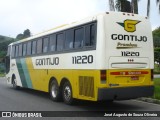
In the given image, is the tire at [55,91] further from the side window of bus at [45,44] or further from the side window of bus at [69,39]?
the side window of bus at [69,39]

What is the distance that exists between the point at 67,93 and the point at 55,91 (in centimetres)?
135

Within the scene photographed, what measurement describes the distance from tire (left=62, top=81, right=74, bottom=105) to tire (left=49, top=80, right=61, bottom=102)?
495mm

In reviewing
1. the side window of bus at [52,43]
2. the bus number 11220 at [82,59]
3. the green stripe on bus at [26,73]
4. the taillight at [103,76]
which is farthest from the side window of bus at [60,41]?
the green stripe on bus at [26,73]

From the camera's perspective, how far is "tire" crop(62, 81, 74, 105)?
13.7 m

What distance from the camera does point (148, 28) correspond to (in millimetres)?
12844

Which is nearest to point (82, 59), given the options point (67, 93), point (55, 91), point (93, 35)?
point (93, 35)

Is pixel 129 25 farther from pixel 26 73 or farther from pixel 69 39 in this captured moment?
pixel 26 73

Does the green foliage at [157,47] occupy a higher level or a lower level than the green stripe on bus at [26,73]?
higher

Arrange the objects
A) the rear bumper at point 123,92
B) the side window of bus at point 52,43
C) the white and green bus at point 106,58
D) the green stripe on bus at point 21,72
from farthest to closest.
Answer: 1. the green stripe on bus at point 21,72
2. the side window of bus at point 52,43
3. the white and green bus at point 106,58
4. the rear bumper at point 123,92

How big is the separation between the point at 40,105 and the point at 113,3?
1131 centimetres

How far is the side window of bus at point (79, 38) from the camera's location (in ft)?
42.6

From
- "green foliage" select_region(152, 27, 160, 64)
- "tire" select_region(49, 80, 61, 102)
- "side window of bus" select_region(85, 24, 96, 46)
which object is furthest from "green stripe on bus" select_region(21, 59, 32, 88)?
"green foliage" select_region(152, 27, 160, 64)

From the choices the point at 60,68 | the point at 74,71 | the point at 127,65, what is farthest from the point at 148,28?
the point at 60,68

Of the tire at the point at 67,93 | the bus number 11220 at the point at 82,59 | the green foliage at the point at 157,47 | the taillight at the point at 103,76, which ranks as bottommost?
the tire at the point at 67,93
